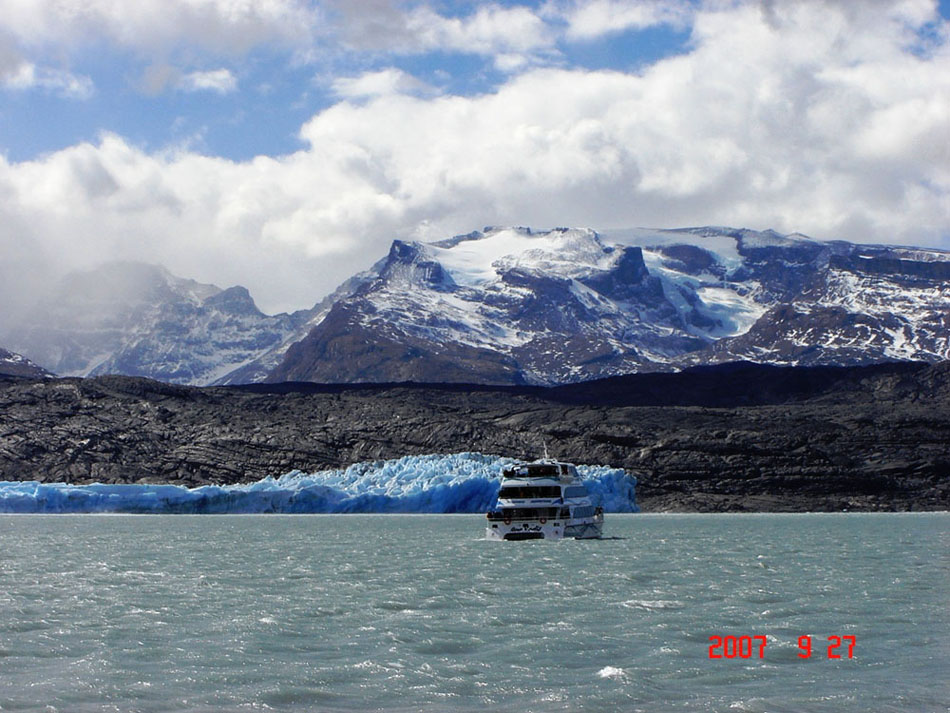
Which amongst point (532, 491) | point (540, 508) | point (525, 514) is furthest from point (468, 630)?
point (532, 491)

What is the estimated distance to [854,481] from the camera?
18638 centimetres

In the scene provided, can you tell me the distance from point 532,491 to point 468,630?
49.6 metres

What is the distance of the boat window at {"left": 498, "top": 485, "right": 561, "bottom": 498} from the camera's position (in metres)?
86.9

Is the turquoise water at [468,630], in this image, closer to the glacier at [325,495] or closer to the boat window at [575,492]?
the boat window at [575,492]

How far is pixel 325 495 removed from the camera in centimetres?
15462

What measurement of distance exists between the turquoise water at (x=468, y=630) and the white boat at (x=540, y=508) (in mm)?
13370

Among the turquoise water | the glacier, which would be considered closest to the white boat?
the turquoise water

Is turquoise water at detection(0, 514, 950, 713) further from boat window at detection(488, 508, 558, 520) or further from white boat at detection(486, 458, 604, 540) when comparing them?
boat window at detection(488, 508, 558, 520)

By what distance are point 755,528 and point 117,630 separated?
279ft

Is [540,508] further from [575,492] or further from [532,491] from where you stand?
[575,492]

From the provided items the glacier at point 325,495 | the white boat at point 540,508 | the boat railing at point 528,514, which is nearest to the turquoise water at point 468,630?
the white boat at point 540,508
